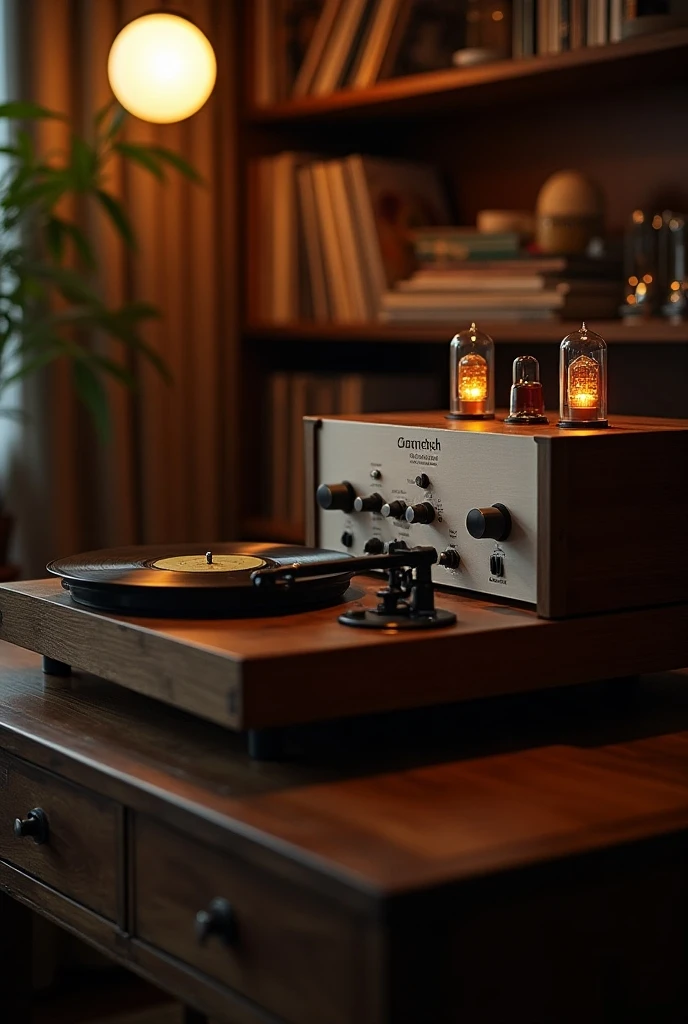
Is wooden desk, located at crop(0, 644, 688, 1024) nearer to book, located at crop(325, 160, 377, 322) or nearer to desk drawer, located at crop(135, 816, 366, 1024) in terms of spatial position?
desk drawer, located at crop(135, 816, 366, 1024)

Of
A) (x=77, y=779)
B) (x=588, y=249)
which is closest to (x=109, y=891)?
(x=77, y=779)

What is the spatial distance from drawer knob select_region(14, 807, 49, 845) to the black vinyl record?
7.1 inches

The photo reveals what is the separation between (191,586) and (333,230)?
1404 millimetres

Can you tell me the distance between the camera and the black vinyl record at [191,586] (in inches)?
45.2

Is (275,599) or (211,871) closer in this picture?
(211,871)

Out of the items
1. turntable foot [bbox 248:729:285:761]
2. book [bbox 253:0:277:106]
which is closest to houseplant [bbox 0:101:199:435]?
book [bbox 253:0:277:106]

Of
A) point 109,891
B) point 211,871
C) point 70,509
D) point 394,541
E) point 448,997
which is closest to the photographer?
point 448,997

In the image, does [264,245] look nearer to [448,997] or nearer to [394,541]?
[394,541]

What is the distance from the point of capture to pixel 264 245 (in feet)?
8.36

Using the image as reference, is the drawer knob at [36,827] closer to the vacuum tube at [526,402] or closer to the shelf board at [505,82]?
the vacuum tube at [526,402]

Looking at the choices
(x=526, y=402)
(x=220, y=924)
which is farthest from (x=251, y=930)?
(x=526, y=402)

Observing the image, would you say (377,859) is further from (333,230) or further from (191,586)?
(333,230)

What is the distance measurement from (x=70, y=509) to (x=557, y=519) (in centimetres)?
146

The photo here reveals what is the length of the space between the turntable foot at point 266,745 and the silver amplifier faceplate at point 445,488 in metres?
0.26
